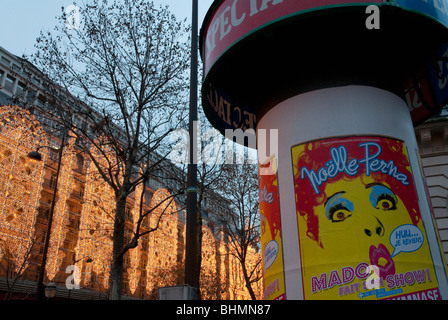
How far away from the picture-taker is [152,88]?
17.4 meters

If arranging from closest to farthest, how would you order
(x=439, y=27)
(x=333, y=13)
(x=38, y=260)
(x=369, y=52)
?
(x=333, y=13)
(x=439, y=27)
(x=369, y=52)
(x=38, y=260)

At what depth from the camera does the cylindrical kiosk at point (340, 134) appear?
21.0 feet

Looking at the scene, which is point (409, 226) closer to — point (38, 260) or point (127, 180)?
point (127, 180)

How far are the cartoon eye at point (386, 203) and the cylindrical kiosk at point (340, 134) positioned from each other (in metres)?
0.02

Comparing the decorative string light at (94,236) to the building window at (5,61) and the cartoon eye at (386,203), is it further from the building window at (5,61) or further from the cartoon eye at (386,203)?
the cartoon eye at (386,203)

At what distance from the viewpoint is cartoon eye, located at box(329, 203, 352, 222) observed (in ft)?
21.9

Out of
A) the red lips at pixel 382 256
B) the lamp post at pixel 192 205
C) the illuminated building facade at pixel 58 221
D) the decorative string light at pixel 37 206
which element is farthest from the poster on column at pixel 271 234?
the decorative string light at pixel 37 206

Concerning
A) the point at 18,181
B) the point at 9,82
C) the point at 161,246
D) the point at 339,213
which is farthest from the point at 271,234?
the point at 9,82

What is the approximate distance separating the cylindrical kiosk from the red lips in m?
0.02

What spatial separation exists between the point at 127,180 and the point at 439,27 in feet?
37.9

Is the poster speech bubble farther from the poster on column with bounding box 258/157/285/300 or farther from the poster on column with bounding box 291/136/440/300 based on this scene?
the poster on column with bounding box 258/157/285/300

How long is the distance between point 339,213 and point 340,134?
1418mm

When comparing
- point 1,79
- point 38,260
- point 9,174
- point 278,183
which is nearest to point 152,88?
point 278,183

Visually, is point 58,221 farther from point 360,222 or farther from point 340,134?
point 360,222
